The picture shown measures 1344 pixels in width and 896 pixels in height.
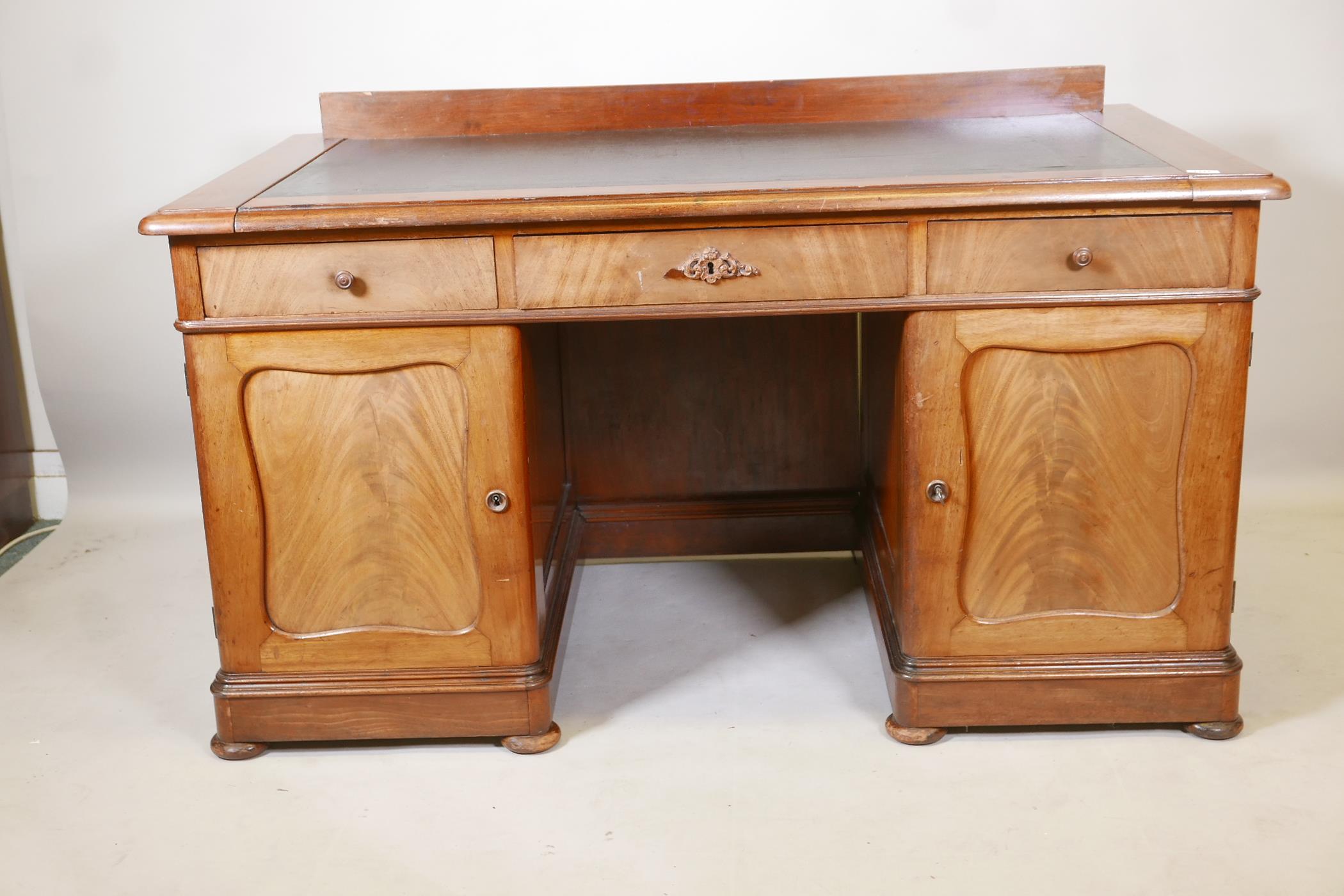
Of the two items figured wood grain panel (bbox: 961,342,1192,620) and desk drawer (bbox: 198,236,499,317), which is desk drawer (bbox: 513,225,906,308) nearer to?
desk drawer (bbox: 198,236,499,317)

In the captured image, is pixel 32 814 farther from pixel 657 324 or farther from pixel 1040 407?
pixel 1040 407

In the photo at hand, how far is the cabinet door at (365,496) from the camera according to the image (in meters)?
2.04

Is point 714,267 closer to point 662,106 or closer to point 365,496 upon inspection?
point 365,496

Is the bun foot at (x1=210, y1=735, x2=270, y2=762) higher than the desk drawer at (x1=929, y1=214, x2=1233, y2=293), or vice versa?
the desk drawer at (x1=929, y1=214, x2=1233, y2=293)

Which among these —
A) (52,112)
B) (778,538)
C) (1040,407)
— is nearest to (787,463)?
(778,538)

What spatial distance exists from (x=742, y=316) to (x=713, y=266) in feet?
0.73

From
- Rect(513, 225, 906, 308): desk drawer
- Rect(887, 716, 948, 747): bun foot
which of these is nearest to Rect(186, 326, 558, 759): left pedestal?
Rect(513, 225, 906, 308): desk drawer

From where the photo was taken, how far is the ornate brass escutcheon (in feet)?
6.50

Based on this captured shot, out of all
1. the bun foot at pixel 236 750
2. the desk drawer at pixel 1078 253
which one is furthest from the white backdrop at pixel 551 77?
the bun foot at pixel 236 750

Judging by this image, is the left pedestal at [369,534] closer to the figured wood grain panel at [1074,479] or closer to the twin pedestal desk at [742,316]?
the twin pedestal desk at [742,316]

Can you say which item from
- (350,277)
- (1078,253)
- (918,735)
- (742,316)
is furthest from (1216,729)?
(350,277)

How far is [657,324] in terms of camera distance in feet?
9.26

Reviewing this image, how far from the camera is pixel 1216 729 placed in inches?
85.7

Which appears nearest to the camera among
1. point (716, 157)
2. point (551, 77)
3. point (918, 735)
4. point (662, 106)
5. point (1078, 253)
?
point (1078, 253)
